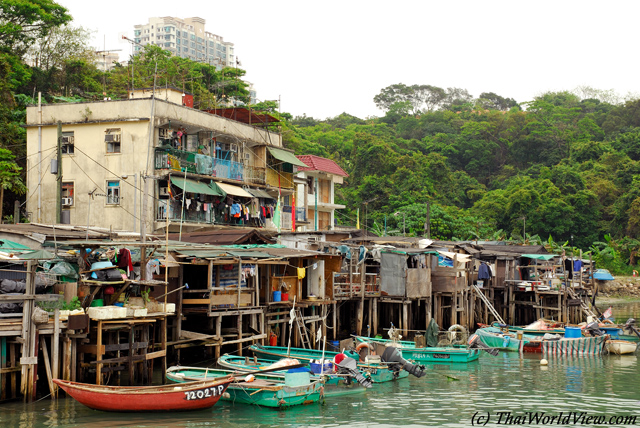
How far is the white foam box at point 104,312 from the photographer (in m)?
18.5

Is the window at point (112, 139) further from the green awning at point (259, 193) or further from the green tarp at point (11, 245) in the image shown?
the green tarp at point (11, 245)

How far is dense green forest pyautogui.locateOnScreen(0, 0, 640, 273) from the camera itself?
43.7 metres

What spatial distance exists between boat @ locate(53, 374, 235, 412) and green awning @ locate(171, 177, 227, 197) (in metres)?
15.3

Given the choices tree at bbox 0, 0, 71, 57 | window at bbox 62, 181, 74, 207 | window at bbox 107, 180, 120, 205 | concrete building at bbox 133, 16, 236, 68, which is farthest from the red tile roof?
concrete building at bbox 133, 16, 236, 68

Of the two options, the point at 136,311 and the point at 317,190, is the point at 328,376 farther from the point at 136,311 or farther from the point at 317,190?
the point at 317,190

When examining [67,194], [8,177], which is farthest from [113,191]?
[8,177]

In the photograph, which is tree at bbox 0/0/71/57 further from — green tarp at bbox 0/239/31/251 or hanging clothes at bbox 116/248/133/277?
hanging clothes at bbox 116/248/133/277

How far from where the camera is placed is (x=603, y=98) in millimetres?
112938

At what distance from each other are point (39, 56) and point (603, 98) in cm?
9292

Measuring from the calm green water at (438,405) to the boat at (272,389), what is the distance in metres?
0.23

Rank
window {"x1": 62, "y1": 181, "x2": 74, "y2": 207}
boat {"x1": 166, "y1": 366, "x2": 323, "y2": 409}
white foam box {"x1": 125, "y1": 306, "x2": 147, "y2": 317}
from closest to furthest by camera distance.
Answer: boat {"x1": 166, "y1": 366, "x2": 323, "y2": 409}
white foam box {"x1": 125, "y1": 306, "x2": 147, "y2": 317}
window {"x1": 62, "y1": 181, "x2": 74, "y2": 207}

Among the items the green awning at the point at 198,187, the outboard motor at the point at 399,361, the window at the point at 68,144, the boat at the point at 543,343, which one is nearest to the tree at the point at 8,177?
the window at the point at 68,144

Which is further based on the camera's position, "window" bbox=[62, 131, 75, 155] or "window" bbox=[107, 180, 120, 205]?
"window" bbox=[62, 131, 75, 155]

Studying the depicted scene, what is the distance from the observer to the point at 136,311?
1942cm
